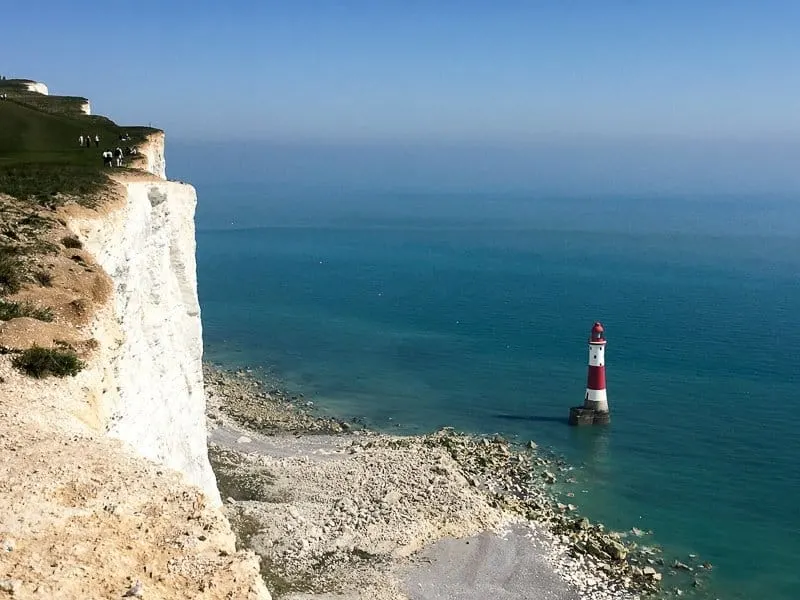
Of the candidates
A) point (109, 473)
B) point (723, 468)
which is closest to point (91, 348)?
point (109, 473)

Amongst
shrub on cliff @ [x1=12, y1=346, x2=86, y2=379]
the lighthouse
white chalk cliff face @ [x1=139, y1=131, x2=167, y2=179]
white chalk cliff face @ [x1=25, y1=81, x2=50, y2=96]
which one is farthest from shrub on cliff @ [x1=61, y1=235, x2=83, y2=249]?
white chalk cliff face @ [x1=25, y1=81, x2=50, y2=96]

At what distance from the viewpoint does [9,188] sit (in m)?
22.8

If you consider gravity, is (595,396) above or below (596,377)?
below

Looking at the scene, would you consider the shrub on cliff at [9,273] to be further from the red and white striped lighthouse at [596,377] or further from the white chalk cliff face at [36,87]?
the white chalk cliff face at [36,87]

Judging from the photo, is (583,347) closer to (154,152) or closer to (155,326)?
(154,152)

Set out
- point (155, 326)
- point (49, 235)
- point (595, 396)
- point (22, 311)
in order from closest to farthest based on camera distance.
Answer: point (22, 311) → point (49, 235) → point (155, 326) → point (595, 396)

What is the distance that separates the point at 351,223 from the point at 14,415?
407 ft

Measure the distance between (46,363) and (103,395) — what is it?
1.20 meters

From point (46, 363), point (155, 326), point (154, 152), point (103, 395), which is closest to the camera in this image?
point (46, 363)

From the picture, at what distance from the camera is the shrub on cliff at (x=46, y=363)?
1324 centimetres

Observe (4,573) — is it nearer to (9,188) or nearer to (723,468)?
(9,188)

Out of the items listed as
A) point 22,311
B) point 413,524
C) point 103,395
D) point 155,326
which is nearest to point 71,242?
point 155,326

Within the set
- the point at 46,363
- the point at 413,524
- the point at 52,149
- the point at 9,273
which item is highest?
the point at 52,149

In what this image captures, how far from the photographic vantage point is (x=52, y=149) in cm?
3406
